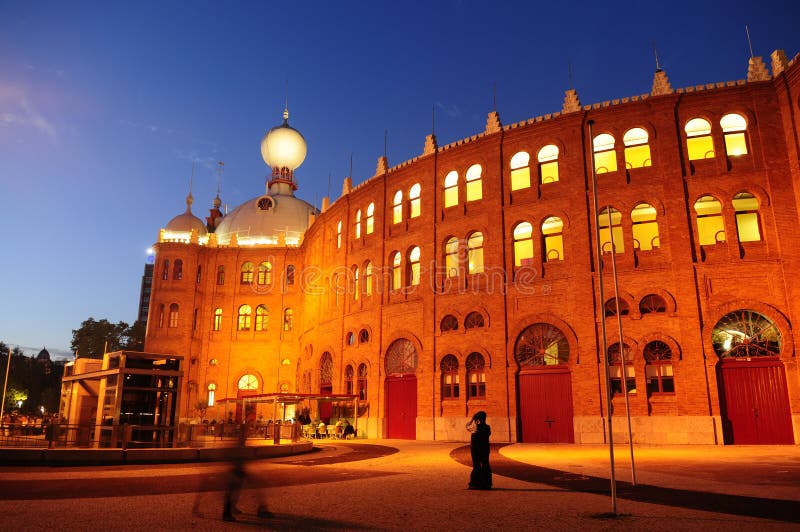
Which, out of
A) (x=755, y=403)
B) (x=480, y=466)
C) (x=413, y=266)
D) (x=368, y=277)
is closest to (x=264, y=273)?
(x=368, y=277)

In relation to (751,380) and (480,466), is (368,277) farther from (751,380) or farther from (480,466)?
(480,466)

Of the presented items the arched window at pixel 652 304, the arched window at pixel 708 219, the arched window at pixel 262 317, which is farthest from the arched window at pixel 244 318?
the arched window at pixel 708 219

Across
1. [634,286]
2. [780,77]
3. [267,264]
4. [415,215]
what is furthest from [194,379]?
[780,77]

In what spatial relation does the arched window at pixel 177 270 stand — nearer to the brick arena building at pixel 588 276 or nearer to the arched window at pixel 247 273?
the arched window at pixel 247 273

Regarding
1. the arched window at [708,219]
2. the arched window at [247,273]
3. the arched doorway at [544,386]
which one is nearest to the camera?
the arched window at [708,219]

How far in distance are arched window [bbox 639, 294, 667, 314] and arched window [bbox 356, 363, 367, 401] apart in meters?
16.8

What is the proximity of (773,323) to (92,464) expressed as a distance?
86.0ft

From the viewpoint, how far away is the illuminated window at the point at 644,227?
2836cm

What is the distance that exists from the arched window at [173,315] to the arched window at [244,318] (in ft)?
17.3

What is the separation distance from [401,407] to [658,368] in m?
13.9

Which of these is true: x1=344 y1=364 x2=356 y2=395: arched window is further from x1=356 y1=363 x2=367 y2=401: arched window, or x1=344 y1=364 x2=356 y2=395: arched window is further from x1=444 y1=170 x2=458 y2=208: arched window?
x1=444 y1=170 x2=458 y2=208: arched window

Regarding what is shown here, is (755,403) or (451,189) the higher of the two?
(451,189)

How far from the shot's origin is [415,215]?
36.1 m

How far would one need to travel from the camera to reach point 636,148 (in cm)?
2966
